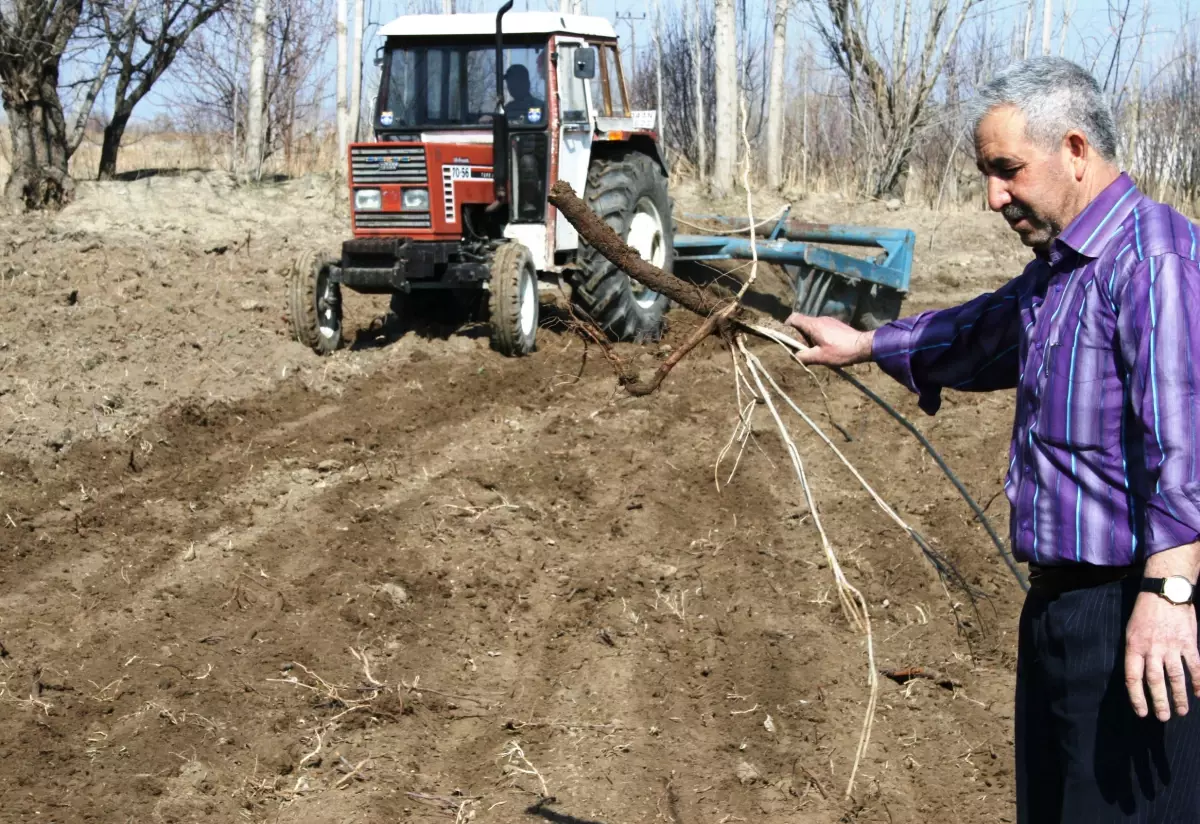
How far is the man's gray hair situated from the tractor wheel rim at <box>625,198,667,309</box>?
7.65 meters

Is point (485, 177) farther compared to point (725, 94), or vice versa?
point (725, 94)

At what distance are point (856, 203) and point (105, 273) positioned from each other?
9795 millimetres

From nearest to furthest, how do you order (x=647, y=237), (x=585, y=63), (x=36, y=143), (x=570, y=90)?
(x=585, y=63) < (x=570, y=90) < (x=647, y=237) < (x=36, y=143)

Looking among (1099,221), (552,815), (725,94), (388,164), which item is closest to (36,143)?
(388,164)

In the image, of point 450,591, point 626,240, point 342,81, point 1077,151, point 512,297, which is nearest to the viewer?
point 1077,151

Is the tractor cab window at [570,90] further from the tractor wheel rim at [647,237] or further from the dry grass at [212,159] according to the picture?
the dry grass at [212,159]

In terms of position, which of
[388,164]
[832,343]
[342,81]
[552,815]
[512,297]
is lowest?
[552,815]

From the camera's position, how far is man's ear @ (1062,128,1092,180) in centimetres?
229

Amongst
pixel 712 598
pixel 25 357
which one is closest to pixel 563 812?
pixel 712 598

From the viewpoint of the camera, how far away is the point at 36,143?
13.2m

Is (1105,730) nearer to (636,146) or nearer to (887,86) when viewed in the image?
(636,146)

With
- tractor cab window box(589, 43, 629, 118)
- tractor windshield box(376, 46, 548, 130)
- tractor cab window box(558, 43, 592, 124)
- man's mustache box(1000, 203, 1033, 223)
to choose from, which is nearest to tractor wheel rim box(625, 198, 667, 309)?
tractor cab window box(589, 43, 629, 118)

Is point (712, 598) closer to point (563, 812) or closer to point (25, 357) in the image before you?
point (563, 812)

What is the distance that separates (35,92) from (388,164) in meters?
6.07
